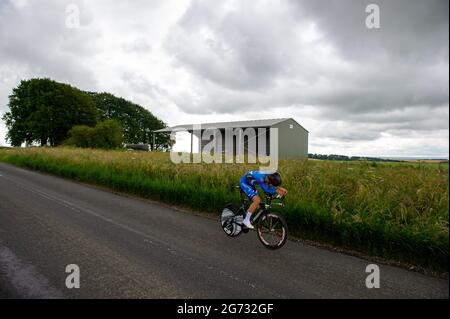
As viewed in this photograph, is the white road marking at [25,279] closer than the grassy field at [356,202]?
Yes

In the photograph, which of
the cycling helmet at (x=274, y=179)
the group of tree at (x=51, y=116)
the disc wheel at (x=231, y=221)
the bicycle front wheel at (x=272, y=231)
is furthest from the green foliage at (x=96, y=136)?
the cycling helmet at (x=274, y=179)

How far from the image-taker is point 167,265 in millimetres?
4836

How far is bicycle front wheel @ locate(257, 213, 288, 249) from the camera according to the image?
5.71 m

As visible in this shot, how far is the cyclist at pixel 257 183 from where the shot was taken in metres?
5.85

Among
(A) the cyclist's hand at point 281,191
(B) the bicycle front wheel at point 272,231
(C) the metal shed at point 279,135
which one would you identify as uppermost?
(C) the metal shed at point 279,135

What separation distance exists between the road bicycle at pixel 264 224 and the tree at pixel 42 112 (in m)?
49.7

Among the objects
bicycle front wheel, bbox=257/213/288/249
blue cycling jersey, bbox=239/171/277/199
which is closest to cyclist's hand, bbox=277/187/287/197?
blue cycling jersey, bbox=239/171/277/199

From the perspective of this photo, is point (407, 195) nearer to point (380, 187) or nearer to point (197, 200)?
point (380, 187)

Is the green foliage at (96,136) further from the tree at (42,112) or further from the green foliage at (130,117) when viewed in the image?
the green foliage at (130,117)

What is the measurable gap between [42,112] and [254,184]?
50.7 m

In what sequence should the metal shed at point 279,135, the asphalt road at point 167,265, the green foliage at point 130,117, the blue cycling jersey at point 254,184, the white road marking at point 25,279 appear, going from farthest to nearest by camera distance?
the green foliage at point 130,117
the metal shed at point 279,135
the blue cycling jersey at point 254,184
the asphalt road at point 167,265
the white road marking at point 25,279

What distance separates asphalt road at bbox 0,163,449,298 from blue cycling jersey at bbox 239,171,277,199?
1.12 m

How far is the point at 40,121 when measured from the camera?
153 ft
